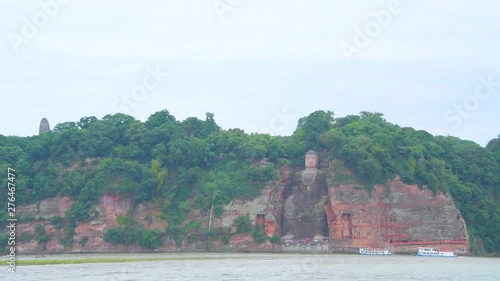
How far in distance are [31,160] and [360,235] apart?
4132 centimetres

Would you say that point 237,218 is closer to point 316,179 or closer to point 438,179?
point 316,179

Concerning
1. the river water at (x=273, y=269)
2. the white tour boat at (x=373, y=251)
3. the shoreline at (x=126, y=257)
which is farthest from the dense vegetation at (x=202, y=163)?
the river water at (x=273, y=269)

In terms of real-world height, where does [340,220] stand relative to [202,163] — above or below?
below

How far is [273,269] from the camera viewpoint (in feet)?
272

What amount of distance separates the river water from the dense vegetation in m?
14.2

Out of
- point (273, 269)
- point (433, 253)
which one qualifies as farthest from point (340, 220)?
point (273, 269)

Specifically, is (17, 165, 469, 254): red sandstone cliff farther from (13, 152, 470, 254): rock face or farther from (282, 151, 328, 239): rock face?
(282, 151, 328, 239): rock face

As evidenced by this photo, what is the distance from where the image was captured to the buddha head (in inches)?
4648

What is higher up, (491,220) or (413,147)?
(413,147)

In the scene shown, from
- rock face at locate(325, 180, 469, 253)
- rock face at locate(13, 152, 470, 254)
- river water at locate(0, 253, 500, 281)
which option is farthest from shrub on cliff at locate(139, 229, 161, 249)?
rock face at locate(325, 180, 469, 253)

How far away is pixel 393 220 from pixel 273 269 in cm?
3393

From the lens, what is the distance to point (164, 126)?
12450 centimetres

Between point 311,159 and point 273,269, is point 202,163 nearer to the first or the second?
point 311,159

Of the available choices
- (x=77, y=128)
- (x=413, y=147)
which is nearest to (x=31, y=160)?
(x=77, y=128)
